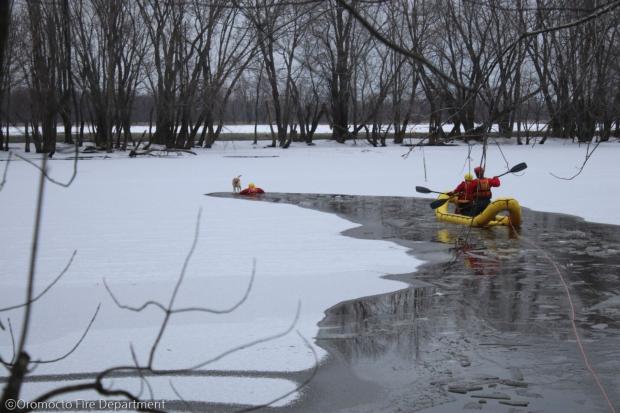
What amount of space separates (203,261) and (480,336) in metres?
3.81

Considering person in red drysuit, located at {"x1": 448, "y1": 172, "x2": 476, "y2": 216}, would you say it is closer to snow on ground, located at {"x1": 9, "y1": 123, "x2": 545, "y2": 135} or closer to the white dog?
snow on ground, located at {"x1": 9, "y1": 123, "x2": 545, "y2": 135}

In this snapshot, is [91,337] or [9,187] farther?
[9,187]

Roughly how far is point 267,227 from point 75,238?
9.43 ft

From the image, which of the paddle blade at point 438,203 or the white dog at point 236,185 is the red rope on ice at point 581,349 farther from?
the white dog at point 236,185

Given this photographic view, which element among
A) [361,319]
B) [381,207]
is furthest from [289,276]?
[381,207]

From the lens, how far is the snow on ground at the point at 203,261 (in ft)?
17.3

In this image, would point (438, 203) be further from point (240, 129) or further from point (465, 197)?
point (240, 129)

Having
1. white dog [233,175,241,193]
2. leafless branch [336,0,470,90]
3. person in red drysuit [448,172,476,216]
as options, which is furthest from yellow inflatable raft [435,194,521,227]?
leafless branch [336,0,470,90]

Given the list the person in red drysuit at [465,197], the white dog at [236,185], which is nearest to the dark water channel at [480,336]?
the person in red drysuit at [465,197]

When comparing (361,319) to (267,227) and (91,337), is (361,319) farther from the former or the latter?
(267,227)

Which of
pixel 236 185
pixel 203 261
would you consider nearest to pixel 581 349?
pixel 203 261

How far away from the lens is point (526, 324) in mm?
6121

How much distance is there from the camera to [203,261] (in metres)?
8.64

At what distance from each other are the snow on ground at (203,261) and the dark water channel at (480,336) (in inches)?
11.7
